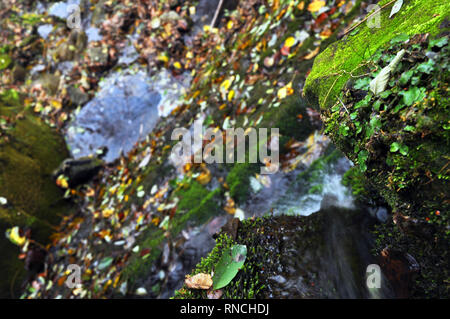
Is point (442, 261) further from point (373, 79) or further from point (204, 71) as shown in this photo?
point (204, 71)

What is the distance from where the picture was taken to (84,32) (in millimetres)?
7047

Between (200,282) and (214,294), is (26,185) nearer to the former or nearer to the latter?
(200,282)

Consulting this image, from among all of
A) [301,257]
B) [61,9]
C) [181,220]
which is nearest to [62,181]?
[181,220]

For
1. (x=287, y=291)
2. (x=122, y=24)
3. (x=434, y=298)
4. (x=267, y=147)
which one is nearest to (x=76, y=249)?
(x=267, y=147)

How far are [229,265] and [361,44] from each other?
148 cm

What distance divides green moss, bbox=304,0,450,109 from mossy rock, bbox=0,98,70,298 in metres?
4.81

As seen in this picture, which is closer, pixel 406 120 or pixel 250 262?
pixel 406 120

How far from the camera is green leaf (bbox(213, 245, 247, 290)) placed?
1.64 metres

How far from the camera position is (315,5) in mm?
3172

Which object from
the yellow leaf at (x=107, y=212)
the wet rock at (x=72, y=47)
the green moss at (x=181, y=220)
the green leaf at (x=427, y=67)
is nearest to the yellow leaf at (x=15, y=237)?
the yellow leaf at (x=107, y=212)

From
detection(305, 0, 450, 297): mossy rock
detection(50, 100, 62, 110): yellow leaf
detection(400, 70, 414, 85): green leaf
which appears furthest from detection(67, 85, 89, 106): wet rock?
detection(400, 70, 414, 85): green leaf

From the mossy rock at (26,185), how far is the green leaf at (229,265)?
4078 millimetres

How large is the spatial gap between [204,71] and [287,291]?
3.98m

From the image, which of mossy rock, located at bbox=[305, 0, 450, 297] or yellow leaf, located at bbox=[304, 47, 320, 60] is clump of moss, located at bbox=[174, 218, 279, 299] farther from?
yellow leaf, located at bbox=[304, 47, 320, 60]
